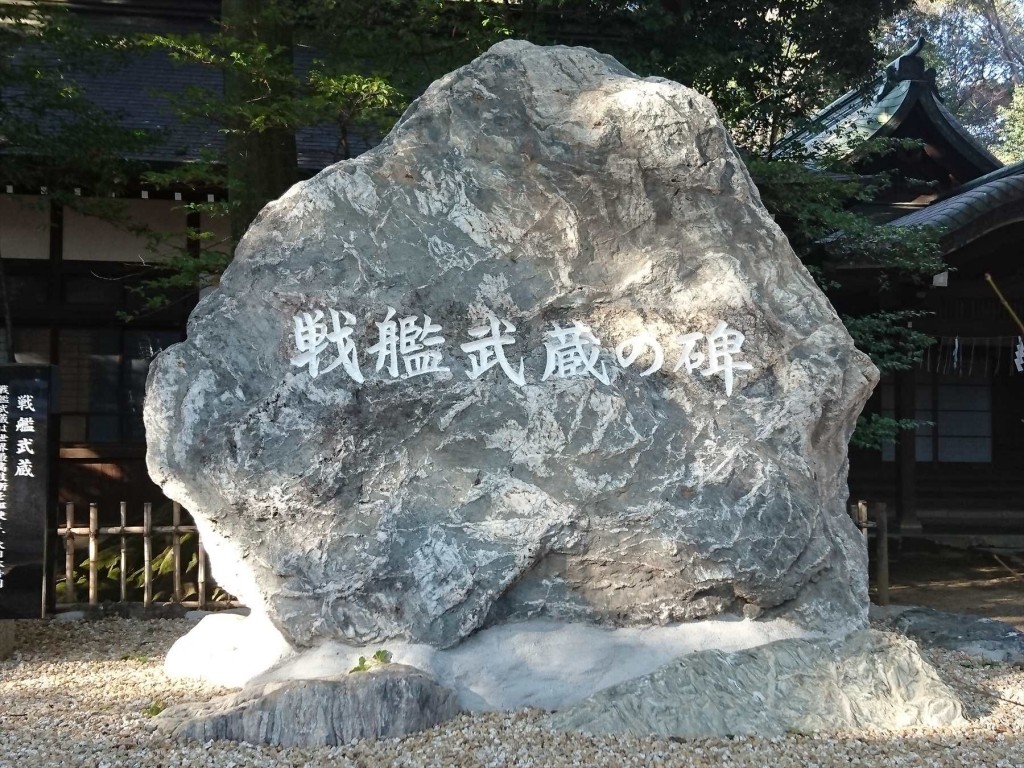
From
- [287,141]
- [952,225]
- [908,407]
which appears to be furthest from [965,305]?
[287,141]

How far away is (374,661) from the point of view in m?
4.89

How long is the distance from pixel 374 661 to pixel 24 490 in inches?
122

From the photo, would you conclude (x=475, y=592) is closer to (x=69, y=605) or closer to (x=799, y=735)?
(x=799, y=735)

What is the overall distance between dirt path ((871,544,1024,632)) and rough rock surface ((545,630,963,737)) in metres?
4.42

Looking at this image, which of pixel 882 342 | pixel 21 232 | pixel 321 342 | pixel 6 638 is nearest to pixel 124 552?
pixel 6 638

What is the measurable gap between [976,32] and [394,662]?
115 feet

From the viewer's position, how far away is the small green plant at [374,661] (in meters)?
4.82

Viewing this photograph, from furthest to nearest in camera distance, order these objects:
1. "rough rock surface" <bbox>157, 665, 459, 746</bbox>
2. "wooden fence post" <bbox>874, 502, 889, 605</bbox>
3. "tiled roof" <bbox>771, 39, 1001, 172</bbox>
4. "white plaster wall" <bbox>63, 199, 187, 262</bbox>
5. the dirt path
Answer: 1. "tiled roof" <bbox>771, 39, 1001, 172</bbox>
2. "white plaster wall" <bbox>63, 199, 187, 262</bbox>
3. the dirt path
4. "wooden fence post" <bbox>874, 502, 889, 605</bbox>
5. "rough rock surface" <bbox>157, 665, 459, 746</bbox>

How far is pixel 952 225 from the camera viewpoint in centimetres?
995

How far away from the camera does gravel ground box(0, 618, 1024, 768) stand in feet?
14.1

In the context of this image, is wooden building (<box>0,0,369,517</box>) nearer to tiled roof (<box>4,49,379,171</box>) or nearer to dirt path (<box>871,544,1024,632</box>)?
tiled roof (<box>4,49,379,171</box>)

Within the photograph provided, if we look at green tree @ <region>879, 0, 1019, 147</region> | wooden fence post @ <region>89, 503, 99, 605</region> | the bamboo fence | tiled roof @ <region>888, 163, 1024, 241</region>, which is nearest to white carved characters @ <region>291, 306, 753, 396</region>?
the bamboo fence

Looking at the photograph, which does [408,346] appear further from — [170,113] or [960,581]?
[960,581]

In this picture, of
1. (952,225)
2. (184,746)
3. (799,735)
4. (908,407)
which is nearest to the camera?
(184,746)
